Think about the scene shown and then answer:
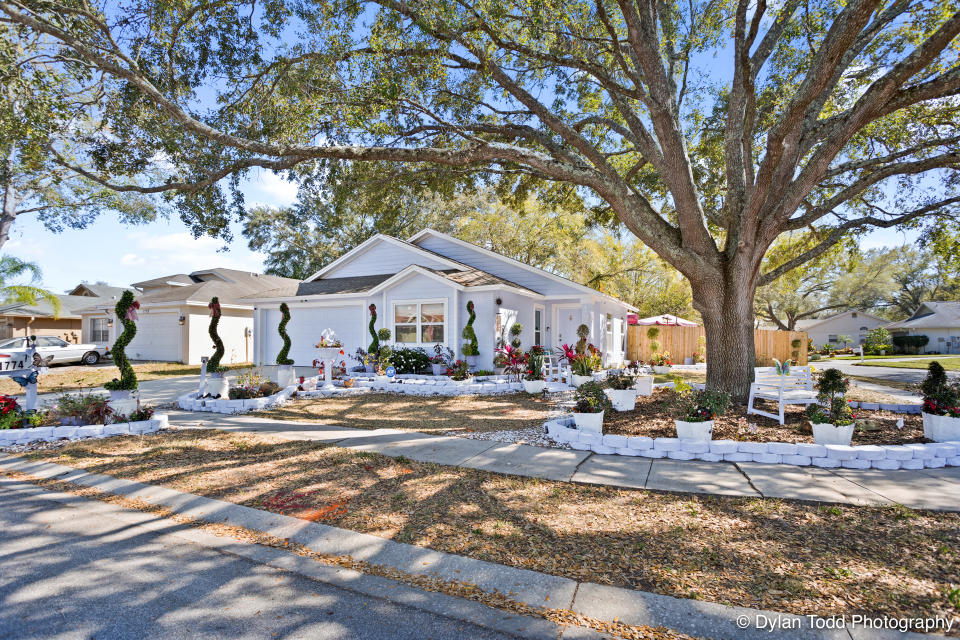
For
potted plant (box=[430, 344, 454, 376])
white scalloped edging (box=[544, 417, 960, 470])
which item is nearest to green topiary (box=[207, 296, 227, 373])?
potted plant (box=[430, 344, 454, 376])

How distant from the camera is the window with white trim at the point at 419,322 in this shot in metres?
14.7

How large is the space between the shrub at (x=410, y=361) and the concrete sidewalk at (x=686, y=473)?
22.5 feet

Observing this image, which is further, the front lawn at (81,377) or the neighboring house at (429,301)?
the neighboring house at (429,301)

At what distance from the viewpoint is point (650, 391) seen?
10.1 meters

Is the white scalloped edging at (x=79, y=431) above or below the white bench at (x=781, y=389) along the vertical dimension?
below

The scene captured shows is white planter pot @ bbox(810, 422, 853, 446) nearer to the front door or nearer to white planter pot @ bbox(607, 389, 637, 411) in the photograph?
white planter pot @ bbox(607, 389, 637, 411)

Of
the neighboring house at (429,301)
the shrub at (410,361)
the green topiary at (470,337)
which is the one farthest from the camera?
the neighboring house at (429,301)

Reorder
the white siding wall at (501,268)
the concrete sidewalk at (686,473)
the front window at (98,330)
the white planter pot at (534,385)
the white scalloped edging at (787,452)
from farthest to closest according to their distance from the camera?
→ the front window at (98,330), the white siding wall at (501,268), the white planter pot at (534,385), the white scalloped edging at (787,452), the concrete sidewalk at (686,473)

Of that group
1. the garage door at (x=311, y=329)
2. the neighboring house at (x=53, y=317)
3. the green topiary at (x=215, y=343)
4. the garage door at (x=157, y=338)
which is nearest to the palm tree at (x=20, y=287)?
the neighboring house at (x=53, y=317)

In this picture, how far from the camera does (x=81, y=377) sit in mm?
15281

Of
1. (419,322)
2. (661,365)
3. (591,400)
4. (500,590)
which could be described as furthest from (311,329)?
(500,590)

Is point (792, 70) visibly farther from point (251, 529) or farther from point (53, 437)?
point (53, 437)

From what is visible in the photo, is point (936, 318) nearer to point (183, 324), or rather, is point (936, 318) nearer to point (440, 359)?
point (440, 359)

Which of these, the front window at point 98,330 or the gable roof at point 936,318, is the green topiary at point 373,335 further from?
the gable roof at point 936,318
